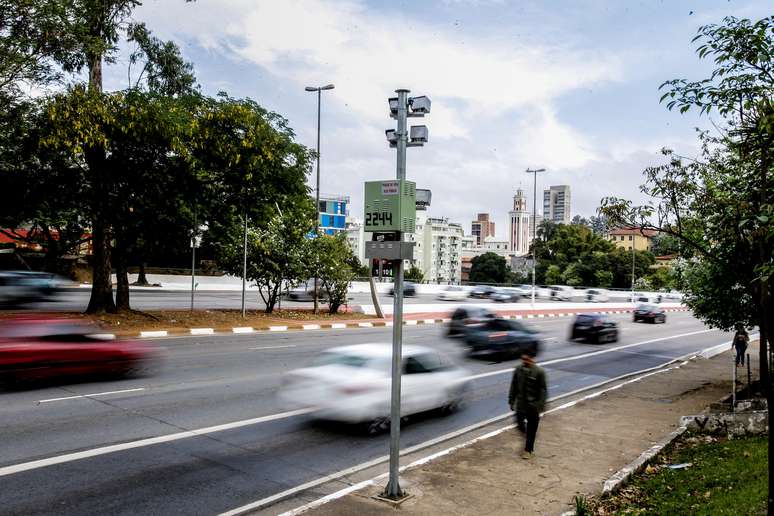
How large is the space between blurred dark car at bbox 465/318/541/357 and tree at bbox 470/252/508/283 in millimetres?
92890

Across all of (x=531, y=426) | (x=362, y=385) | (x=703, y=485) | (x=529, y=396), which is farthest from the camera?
(x=362, y=385)

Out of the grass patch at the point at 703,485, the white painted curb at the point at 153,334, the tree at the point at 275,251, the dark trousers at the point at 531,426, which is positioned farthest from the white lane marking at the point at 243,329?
the grass patch at the point at 703,485

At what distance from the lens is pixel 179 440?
29.8 feet

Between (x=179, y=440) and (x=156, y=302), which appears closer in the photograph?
(x=179, y=440)

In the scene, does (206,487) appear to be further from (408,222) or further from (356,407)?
(408,222)

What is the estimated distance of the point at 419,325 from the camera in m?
32.6

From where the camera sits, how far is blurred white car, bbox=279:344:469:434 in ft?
32.2

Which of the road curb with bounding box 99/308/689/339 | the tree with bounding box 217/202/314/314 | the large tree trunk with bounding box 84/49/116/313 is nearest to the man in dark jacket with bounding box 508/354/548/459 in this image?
the road curb with bounding box 99/308/689/339

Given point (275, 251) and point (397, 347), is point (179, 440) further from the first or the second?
point (275, 251)

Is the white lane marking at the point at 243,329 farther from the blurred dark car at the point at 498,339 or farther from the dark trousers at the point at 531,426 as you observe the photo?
the dark trousers at the point at 531,426

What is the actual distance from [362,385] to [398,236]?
3.54m

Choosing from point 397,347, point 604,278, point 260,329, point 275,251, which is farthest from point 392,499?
point 604,278

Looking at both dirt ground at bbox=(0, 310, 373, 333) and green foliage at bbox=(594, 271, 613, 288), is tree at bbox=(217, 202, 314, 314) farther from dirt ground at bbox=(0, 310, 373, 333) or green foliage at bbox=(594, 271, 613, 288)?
green foliage at bbox=(594, 271, 613, 288)

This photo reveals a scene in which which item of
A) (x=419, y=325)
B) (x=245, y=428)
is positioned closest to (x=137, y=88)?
(x=245, y=428)
